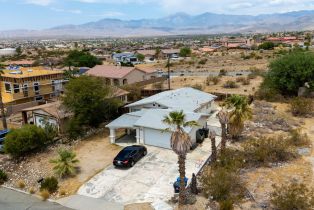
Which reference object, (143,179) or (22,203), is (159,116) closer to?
(143,179)

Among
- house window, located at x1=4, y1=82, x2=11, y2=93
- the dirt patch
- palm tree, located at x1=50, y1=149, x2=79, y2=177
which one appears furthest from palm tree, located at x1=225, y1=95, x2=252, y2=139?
house window, located at x1=4, y1=82, x2=11, y2=93

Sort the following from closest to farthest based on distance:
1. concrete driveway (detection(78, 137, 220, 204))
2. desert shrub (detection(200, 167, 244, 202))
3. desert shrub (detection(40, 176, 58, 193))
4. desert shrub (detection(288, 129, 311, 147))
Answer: desert shrub (detection(200, 167, 244, 202)) < concrete driveway (detection(78, 137, 220, 204)) < desert shrub (detection(40, 176, 58, 193)) < desert shrub (detection(288, 129, 311, 147))

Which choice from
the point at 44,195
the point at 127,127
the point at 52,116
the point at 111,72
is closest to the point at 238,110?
the point at 127,127

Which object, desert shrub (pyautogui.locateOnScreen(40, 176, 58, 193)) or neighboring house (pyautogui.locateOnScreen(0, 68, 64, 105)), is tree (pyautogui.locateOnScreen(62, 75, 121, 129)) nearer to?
desert shrub (pyautogui.locateOnScreen(40, 176, 58, 193))

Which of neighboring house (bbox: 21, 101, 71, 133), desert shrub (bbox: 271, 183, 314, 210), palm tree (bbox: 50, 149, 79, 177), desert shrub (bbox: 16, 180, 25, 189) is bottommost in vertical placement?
desert shrub (bbox: 16, 180, 25, 189)

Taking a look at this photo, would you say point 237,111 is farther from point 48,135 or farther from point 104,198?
point 48,135

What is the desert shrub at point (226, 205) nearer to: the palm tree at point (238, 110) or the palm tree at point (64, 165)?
the palm tree at point (238, 110)

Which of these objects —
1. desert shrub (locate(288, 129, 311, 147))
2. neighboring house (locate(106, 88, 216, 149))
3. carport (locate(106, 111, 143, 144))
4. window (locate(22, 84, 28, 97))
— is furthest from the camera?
window (locate(22, 84, 28, 97))

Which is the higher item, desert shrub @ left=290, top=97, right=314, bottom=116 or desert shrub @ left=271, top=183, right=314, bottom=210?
desert shrub @ left=290, top=97, right=314, bottom=116
